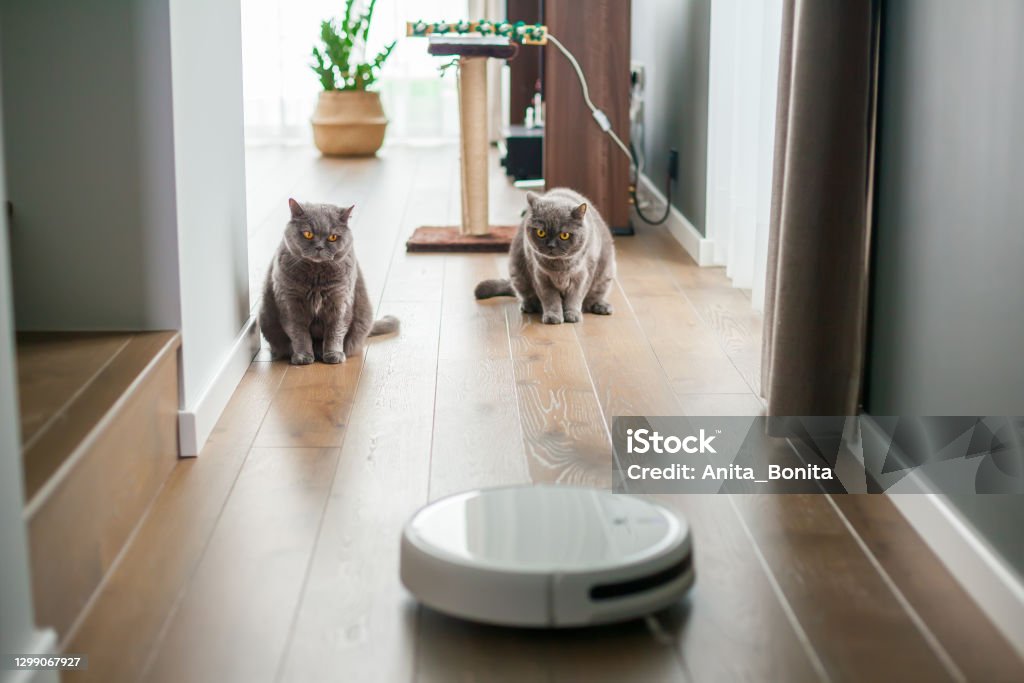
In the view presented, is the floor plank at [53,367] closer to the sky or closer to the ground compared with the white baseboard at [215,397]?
closer to the sky

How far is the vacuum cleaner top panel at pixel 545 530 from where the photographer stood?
5.13 feet

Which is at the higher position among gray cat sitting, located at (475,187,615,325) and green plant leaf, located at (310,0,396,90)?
green plant leaf, located at (310,0,396,90)

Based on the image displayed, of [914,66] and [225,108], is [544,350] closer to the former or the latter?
[225,108]

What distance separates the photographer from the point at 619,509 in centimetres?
174

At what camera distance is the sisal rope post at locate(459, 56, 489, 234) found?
4.32 metres

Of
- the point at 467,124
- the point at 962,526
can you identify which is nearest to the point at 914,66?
the point at 962,526

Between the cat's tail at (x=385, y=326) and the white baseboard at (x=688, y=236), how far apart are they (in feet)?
4.50

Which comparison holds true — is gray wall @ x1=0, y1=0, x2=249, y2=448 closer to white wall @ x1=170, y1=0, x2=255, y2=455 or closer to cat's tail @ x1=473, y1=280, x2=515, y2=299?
white wall @ x1=170, y1=0, x2=255, y2=455

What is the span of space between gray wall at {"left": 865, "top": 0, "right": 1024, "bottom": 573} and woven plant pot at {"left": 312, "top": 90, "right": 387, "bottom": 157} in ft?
16.9

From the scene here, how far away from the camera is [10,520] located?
1351 millimetres

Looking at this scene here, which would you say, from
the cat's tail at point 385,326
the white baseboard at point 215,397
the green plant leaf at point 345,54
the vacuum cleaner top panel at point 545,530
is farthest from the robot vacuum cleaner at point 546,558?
the green plant leaf at point 345,54

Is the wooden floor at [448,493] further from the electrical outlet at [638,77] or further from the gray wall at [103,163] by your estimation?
the electrical outlet at [638,77]

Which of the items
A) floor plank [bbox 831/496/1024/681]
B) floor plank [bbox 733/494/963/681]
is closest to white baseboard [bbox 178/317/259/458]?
floor plank [bbox 733/494/963/681]

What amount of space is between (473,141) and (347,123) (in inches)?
110
